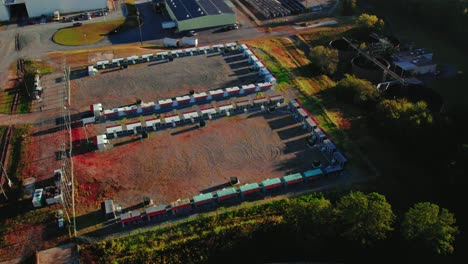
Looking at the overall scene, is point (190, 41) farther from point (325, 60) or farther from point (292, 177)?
point (292, 177)

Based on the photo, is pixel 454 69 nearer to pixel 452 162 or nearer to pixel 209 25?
pixel 452 162

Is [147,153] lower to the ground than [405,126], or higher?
lower

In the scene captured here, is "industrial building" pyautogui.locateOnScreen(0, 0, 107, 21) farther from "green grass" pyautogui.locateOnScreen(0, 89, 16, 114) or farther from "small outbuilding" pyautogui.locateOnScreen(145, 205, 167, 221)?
"small outbuilding" pyautogui.locateOnScreen(145, 205, 167, 221)

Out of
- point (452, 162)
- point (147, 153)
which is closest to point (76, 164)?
point (147, 153)

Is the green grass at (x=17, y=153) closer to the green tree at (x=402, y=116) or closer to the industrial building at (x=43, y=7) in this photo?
the green tree at (x=402, y=116)

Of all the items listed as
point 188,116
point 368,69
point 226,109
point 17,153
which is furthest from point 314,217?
point 17,153

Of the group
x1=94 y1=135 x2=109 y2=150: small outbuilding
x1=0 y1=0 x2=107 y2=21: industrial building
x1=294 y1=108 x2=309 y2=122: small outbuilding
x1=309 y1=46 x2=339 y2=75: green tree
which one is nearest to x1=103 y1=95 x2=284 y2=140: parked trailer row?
x1=94 y1=135 x2=109 y2=150: small outbuilding
